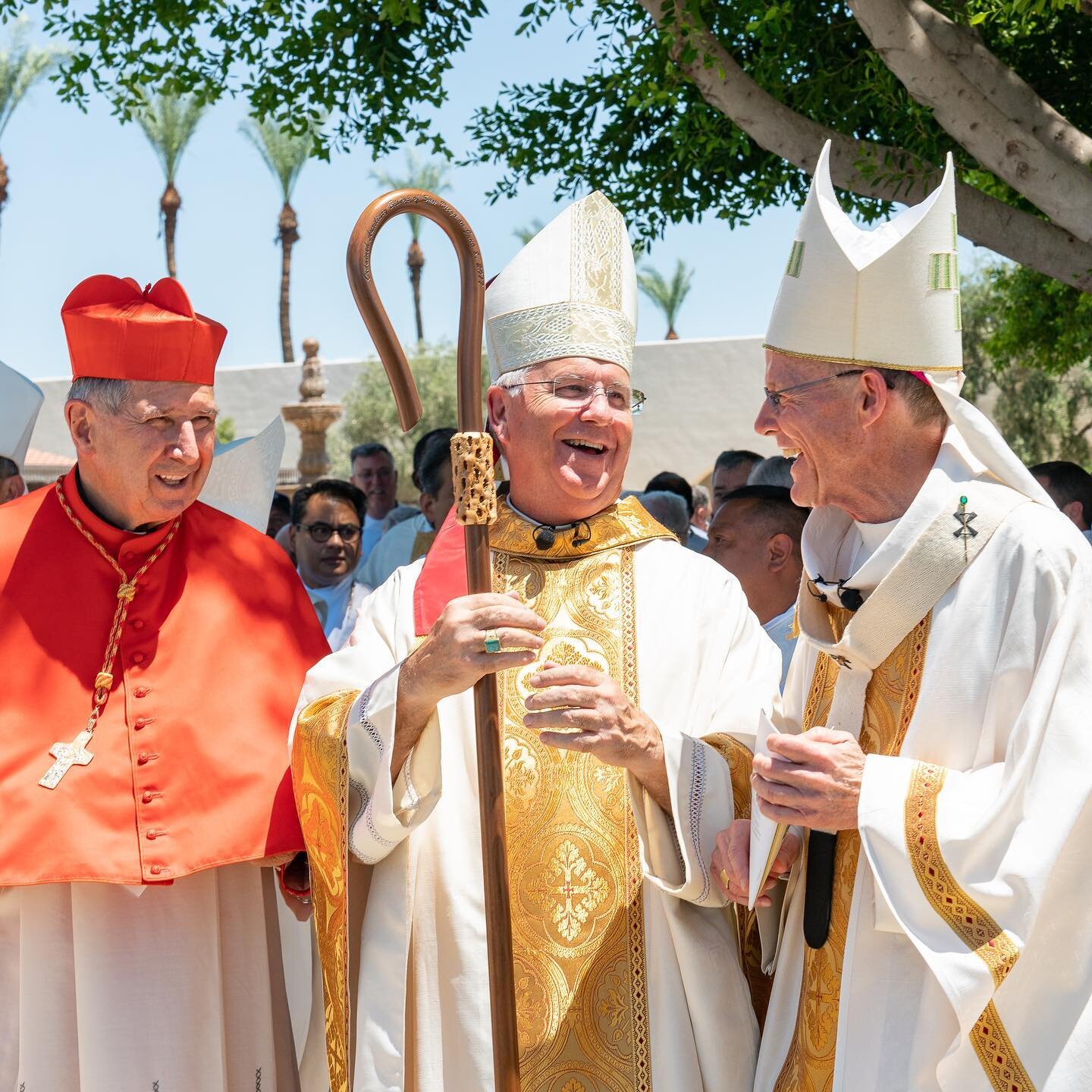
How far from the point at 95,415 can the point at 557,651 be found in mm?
1247

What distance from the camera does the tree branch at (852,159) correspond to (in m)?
7.00

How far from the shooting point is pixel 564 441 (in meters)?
3.53

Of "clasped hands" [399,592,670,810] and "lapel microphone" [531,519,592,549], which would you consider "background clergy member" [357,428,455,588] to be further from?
"clasped hands" [399,592,670,810]

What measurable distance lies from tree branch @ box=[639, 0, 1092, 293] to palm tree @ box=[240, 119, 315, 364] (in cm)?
2314

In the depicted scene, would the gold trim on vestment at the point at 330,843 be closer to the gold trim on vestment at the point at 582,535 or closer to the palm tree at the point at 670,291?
the gold trim on vestment at the point at 582,535

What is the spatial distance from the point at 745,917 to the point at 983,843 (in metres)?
0.96

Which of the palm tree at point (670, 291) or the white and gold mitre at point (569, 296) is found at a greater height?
the palm tree at point (670, 291)

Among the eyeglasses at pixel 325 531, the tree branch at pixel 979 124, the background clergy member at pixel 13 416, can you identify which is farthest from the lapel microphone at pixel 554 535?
the eyeglasses at pixel 325 531

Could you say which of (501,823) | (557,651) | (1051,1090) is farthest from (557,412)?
(1051,1090)

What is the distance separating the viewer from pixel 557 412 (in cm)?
352

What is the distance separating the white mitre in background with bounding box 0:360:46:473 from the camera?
566 centimetres

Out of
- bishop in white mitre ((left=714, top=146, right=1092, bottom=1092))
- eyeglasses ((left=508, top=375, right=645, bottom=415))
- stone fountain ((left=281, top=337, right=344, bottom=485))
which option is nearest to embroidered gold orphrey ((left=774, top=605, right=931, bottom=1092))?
bishop in white mitre ((left=714, top=146, right=1092, bottom=1092))

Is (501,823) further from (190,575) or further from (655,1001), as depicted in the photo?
(190,575)

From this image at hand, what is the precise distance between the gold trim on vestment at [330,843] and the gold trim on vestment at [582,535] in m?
0.57
